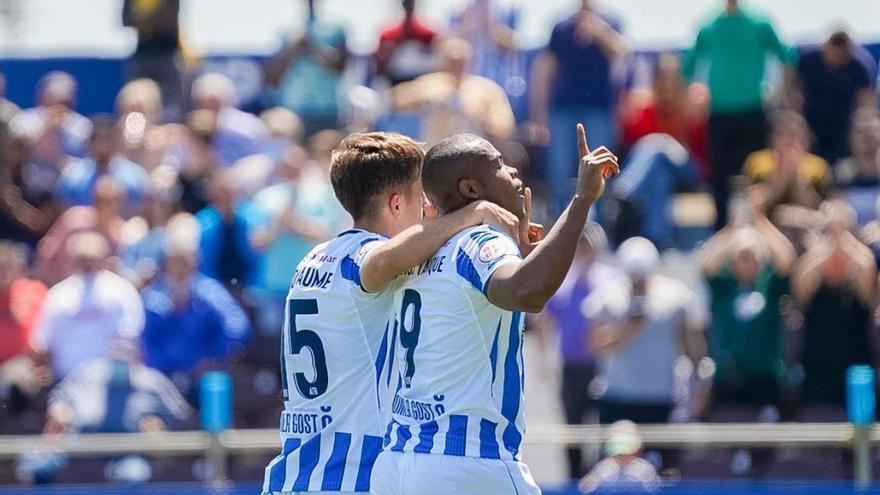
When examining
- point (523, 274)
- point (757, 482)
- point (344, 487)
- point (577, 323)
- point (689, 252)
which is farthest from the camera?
point (689, 252)

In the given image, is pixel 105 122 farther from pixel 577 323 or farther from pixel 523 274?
pixel 523 274

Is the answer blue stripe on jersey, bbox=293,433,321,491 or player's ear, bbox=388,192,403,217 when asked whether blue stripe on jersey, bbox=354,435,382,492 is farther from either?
player's ear, bbox=388,192,403,217

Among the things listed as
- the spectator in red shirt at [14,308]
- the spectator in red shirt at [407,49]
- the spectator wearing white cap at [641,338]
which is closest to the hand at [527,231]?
the spectator wearing white cap at [641,338]

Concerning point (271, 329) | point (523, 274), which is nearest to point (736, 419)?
point (271, 329)

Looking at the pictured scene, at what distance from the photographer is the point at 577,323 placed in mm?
10742

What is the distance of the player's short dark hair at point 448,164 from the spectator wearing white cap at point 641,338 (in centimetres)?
547

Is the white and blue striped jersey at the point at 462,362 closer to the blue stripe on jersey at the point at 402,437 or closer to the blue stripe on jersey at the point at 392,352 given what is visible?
the blue stripe on jersey at the point at 402,437

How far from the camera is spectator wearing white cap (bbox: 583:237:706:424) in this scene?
1044 centimetres

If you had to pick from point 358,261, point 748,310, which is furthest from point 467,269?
point 748,310

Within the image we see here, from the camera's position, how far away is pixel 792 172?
1128 cm

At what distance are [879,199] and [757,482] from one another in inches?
87.3

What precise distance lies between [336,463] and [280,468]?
20 centimetres

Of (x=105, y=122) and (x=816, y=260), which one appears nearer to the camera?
(x=816, y=260)

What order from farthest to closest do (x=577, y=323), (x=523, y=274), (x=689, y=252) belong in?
(x=689, y=252) → (x=577, y=323) → (x=523, y=274)
